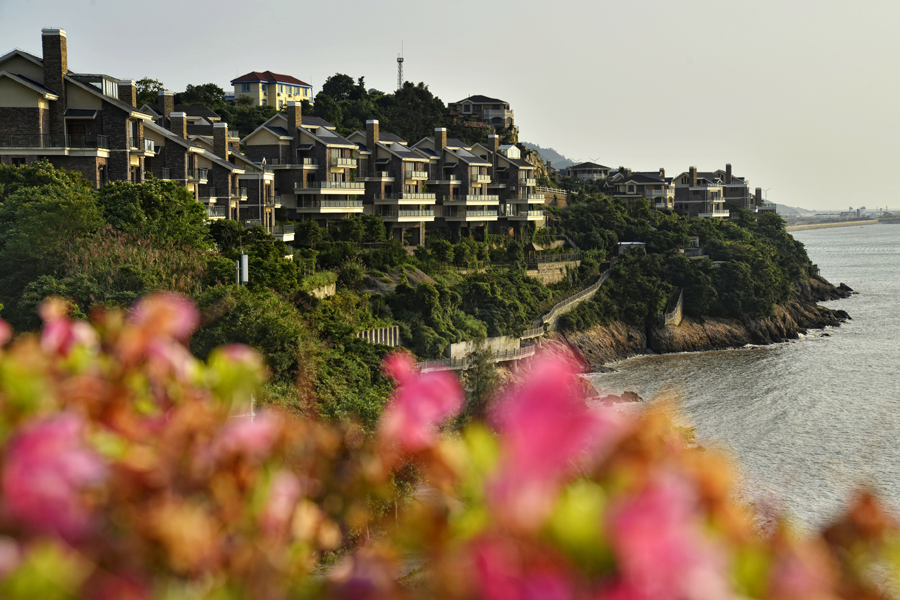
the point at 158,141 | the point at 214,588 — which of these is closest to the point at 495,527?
the point at 214,588

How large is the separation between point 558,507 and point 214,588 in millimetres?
613

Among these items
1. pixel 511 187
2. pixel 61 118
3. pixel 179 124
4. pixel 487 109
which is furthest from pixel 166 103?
pixel 487 109

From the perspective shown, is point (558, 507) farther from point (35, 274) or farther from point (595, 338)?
point (595, 338)

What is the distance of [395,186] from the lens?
51688 mm

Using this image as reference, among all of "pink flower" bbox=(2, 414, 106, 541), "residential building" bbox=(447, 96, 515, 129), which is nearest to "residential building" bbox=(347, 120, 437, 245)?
"residential building" bbox=(447, 96, 515, 129)

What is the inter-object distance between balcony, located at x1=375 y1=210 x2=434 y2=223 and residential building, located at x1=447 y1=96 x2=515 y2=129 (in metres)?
30.2

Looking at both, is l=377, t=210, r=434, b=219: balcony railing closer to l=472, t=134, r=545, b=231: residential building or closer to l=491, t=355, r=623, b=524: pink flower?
l=472, t=134, r=545, b=231: residential building

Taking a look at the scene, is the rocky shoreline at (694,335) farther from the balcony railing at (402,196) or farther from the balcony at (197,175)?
the balcony at (197,175)

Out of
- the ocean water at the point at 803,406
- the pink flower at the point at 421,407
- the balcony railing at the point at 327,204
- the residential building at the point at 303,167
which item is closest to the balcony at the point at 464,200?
the residential building at the point at 303,167

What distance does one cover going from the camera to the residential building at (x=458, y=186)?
5491 centimetres

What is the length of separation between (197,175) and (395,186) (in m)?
17.8

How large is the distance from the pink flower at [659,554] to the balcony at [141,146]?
3302 cm

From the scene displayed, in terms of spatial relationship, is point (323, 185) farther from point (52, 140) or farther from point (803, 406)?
point (803, 406)

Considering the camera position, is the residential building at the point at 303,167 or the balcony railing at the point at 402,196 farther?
the balcony railing at the point at 402,196
